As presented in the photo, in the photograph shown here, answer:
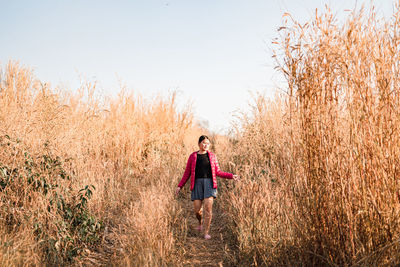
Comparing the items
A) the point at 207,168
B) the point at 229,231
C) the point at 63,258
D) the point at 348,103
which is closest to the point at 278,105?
the point at 207,168

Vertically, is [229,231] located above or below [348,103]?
below

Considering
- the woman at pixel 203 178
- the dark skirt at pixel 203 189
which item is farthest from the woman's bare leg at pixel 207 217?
the dark skirt at pixel 203 189

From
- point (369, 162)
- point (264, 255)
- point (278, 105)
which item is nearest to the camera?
point (369, 162)

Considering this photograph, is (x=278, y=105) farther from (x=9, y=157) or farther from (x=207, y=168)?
(x=9, y=157)

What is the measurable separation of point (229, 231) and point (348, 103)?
2721 mm

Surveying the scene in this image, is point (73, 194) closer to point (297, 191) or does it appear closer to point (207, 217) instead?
point (207, 217)

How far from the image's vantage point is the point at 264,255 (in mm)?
2807

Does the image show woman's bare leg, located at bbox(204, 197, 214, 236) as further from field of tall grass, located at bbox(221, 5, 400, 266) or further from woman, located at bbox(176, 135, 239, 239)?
field of tall grass, located at bbox(221, 5, 400, 266)

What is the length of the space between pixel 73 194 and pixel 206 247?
1875mm

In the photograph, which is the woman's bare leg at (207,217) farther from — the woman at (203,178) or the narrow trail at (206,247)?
the narrow trail at (206,247)

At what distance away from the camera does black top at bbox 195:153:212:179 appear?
4.29 m

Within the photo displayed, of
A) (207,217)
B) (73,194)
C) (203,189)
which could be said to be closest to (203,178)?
(203,189)

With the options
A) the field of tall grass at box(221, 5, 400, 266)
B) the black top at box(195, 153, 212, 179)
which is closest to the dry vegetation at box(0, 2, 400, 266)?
the field of tall grass at box(221, 5, 400, 266)

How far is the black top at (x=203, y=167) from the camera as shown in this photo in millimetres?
4293
